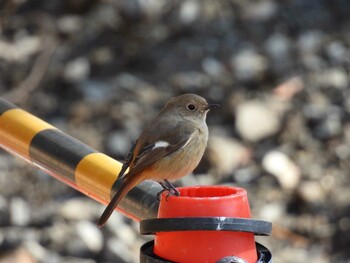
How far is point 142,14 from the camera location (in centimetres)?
652

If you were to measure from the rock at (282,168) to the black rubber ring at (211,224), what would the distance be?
3.47 meters

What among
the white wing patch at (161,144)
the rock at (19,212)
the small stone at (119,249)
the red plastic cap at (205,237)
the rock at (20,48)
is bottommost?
the rock at (19,212)

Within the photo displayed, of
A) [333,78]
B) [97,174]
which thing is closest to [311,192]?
[333,78]

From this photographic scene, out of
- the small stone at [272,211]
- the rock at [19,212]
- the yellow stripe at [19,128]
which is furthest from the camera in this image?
the small stone at [272,211]

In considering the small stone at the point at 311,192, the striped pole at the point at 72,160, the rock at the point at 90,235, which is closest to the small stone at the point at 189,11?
the small stone at the point at 311,192

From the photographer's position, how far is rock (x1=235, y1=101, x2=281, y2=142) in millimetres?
5926

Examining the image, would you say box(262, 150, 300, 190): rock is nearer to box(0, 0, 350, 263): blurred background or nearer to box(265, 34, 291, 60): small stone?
box(0, 0, 350, 263): blurred background

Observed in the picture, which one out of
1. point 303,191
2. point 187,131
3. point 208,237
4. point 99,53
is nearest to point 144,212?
point 208,237

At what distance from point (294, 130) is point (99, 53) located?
4.23 feet

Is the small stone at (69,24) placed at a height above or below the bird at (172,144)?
below

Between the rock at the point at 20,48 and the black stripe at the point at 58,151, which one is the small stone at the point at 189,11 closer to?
the rock at the point at 20,48

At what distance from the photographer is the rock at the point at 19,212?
17.1 feet

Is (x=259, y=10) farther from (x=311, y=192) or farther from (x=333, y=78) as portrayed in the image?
(x=311, y=192)

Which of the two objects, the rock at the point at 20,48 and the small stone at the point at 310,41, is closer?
the rock at the point at 20,48
